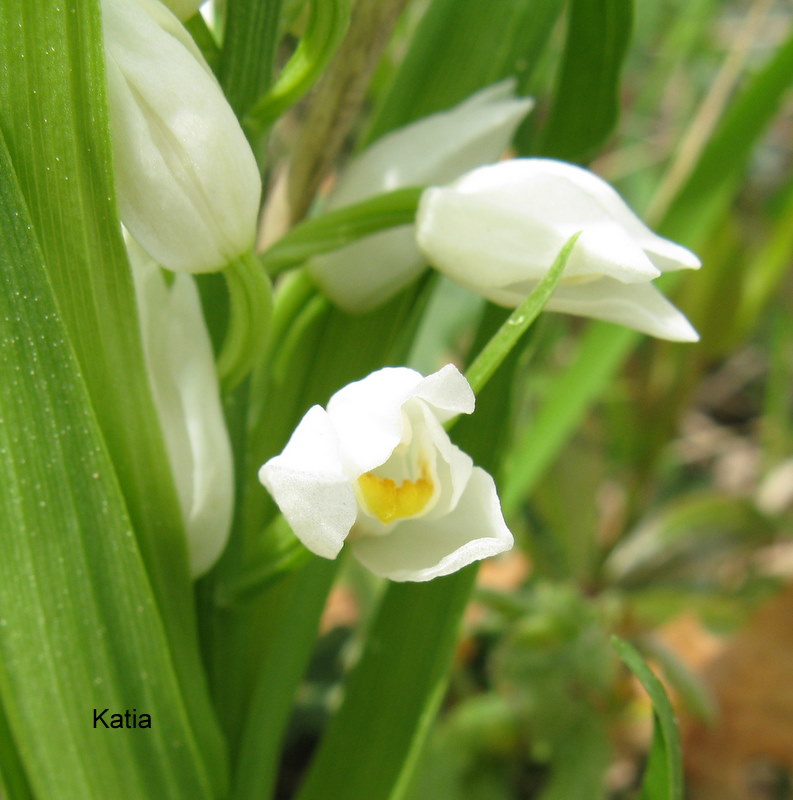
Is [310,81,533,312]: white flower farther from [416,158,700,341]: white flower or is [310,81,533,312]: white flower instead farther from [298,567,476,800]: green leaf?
[298,567,476,800]: green leaf

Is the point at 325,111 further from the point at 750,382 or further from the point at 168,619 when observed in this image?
the point at 750,382

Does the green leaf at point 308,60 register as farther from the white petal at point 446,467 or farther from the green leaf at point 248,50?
the white petal at point 446,467

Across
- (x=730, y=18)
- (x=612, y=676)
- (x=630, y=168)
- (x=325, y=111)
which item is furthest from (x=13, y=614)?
(x=730, y=18)

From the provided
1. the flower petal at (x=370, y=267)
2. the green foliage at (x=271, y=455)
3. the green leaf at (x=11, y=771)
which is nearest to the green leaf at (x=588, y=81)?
the green foliage at (x=271, y=455)

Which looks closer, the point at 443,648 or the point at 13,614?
the point at 13,614

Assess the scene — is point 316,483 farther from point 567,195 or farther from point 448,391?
point 567,195

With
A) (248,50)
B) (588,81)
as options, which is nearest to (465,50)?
(588,81)
